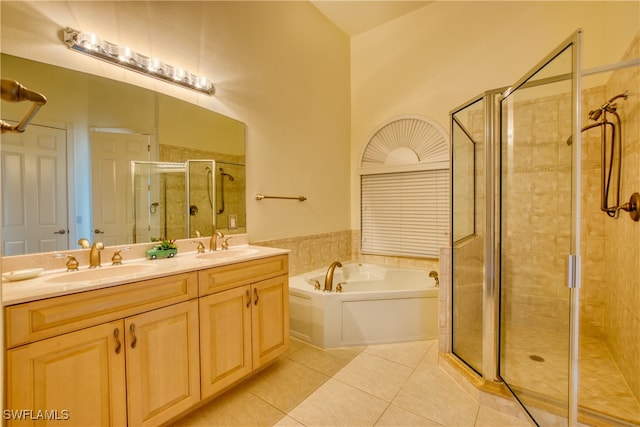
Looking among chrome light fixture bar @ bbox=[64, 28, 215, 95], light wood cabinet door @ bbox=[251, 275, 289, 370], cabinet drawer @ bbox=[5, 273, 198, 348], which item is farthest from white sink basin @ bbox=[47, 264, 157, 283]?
chrome light fixture bar @ bbox=[64, 28, 215, 95]

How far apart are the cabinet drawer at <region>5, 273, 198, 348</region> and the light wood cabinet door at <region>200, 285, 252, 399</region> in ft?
0.60

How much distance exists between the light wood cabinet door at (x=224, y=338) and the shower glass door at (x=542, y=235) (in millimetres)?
1607

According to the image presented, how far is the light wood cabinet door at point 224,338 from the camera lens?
1695mm

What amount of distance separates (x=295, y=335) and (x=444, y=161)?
2288mm

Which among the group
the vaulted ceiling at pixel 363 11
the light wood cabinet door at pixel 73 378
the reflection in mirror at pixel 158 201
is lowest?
the light wood cabinet door at pixel 73 378

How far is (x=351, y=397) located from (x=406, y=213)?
213 cm

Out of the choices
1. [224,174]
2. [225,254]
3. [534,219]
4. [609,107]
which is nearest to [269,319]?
[225,254]

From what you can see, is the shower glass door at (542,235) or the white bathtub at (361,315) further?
the white bathtub at (361,315)

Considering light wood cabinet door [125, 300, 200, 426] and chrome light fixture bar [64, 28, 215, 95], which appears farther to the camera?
chrome light fixture bar [64, 28, 215, 95]

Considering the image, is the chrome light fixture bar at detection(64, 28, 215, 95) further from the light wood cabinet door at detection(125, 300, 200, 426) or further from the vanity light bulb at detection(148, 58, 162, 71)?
the light wood cabinet door at detection(125, 300, 200, 426)

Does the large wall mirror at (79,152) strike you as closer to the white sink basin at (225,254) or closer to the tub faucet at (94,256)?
the tub faucet at (94,256)

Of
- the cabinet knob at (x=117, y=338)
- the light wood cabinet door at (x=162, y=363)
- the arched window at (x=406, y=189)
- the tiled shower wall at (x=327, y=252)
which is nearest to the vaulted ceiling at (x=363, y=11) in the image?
the arched window at (x=406, y=189)

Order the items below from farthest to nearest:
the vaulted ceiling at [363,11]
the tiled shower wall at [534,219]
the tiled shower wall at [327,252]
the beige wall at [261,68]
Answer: the vaulted ceiling at [363,11]
the tiled shower wall at [327,252]
the tiled shower wall at [534,219]
the beige wall at [261,68]

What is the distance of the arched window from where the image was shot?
3285 mm
